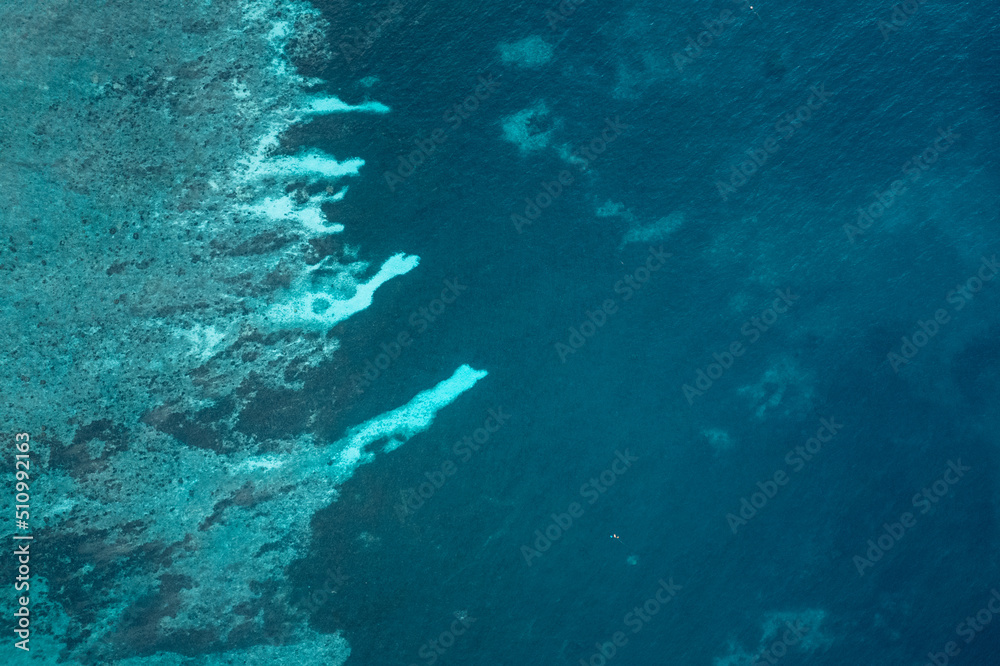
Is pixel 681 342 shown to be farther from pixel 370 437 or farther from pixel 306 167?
pixel 306 167

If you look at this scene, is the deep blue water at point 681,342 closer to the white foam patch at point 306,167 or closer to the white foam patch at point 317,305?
the white foam patch at point 306,167

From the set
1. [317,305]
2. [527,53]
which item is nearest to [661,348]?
[527,53]

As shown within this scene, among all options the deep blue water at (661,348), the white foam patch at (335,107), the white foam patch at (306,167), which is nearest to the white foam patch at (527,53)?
the deep blue water at (661,348)

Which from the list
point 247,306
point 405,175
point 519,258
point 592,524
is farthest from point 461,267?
point 592,524

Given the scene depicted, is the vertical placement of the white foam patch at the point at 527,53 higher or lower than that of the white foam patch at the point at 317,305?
higher

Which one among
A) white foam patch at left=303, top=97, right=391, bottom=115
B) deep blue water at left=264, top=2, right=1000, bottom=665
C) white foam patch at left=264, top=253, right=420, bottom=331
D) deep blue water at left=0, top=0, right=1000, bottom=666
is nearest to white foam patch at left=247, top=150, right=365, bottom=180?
deep blue water at left=0, top=0, right=1000, bottom=666

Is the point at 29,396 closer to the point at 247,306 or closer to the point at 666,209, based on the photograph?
the point at 247,306

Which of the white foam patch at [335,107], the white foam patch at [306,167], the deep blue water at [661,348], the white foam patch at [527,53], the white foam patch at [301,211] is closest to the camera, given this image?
the deep blue water at [661,348]
